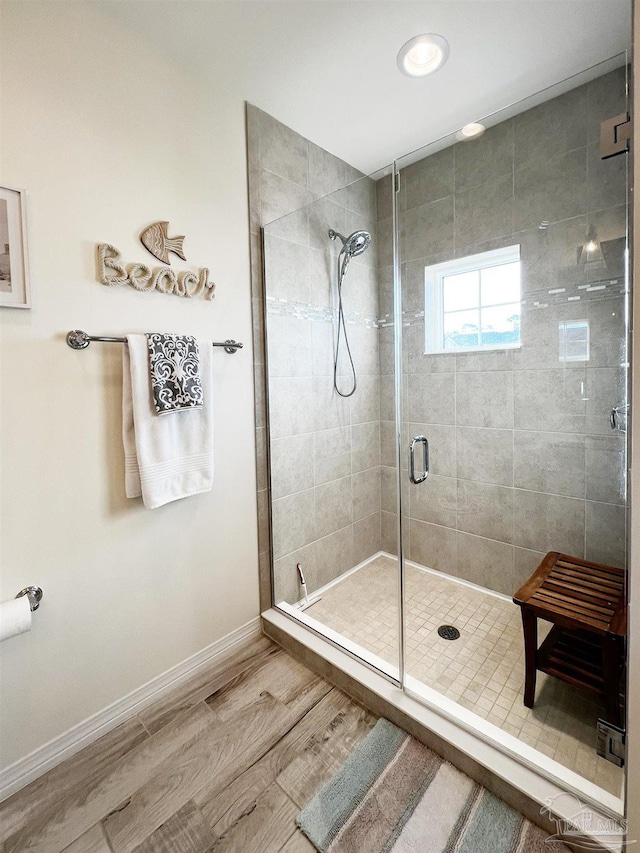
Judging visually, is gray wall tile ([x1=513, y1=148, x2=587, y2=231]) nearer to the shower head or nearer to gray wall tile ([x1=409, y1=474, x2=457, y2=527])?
the shower head

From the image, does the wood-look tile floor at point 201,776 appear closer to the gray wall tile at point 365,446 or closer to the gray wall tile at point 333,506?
the gray wall tile at point 333,506

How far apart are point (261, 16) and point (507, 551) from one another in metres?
2.33

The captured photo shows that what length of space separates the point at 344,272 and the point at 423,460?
42.1 inches

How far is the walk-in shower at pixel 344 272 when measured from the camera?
1973mm

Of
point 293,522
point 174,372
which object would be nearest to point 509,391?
point 293,522

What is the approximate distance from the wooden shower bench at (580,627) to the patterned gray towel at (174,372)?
1471 mm

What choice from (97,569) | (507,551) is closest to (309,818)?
(97,569)

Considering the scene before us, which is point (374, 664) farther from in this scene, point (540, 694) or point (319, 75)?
point (319, 75)

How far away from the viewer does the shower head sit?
76.9 inches

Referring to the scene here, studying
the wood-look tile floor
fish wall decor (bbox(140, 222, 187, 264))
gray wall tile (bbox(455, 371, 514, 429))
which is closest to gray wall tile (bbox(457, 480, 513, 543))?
gray wall tile (bbox(455, 371, 514, 429))

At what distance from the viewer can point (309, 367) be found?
6.76 ft

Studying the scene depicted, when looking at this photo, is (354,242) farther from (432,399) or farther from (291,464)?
(291,464)

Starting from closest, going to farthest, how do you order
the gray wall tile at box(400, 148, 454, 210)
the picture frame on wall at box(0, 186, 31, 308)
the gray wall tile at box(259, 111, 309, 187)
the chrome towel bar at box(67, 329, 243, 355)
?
1. the picture frame on wall at box(0, 186, 31, 308)
2. the chrome towel bar at box(67, 329, 243, 355)
3. the gray wall tile at box(400, 148, 454, 210)
4. the gray wall tile at box(259, 111, 309, 187)

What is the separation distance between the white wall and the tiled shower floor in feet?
2.52
